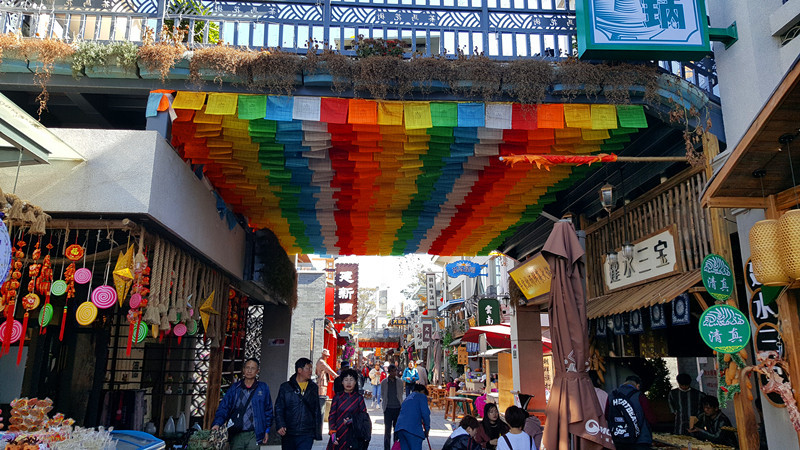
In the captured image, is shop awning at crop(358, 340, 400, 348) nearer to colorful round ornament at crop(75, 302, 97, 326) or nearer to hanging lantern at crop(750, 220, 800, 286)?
colorful round ornament at crop(75, 302, 97, 326)

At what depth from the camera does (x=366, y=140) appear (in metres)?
7.05

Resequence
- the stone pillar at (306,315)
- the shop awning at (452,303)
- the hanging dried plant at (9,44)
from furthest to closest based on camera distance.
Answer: the shop awning at (452,303), the stone pillar at (306,315), the hanging dried plant at (9,44)

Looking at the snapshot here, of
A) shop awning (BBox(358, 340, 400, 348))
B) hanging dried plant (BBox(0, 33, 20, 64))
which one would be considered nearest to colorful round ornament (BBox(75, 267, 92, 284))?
hanging dried plant (BBox(0, 33, 20, 64))

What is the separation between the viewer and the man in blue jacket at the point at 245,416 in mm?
6625

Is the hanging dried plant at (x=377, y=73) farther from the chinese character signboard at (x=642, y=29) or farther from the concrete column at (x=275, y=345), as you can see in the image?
the concrete column at (x=275, y=345)

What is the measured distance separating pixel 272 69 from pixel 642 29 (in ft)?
15.2

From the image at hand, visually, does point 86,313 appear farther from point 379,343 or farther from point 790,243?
point 379,343

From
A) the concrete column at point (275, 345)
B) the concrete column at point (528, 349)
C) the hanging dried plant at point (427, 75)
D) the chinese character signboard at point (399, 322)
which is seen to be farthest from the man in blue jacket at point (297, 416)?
the chinese character signboard at point (399, 322)

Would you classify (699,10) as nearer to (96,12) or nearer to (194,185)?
(194,185)

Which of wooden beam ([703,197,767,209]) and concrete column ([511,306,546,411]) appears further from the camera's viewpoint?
concrete column ([511,306,546,411])

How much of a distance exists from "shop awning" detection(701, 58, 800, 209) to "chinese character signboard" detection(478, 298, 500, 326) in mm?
13989

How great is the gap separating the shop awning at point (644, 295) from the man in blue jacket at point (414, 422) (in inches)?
121

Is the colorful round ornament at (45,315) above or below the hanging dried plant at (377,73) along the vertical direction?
below

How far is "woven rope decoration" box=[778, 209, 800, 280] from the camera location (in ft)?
14.2
